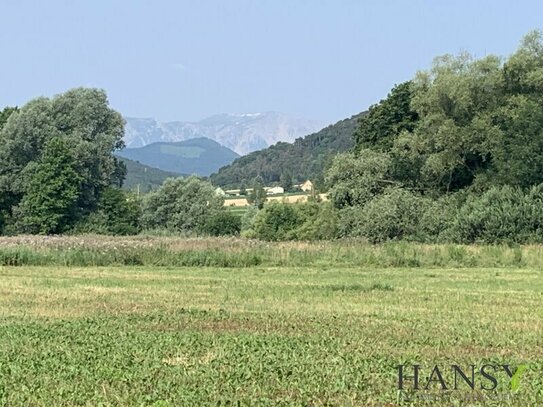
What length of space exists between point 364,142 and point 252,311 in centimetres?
6089

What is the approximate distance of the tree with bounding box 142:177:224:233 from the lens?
3346 inches

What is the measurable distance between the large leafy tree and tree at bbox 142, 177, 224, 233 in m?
6.27

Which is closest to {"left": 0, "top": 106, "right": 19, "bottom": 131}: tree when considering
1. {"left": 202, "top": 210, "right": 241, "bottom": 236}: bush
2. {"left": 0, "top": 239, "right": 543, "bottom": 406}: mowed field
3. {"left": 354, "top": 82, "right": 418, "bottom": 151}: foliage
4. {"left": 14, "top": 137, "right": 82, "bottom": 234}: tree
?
{"left": 14, "top": 137, "right": 82, "bottom": 234}: tree

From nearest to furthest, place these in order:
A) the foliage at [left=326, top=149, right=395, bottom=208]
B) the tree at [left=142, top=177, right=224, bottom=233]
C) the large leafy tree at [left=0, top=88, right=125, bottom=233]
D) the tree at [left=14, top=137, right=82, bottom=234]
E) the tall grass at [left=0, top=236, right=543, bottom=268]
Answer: the tall grass at [left=0, top=236, right=543, bottom=268], the foliage at [left=326, top=149, right=395, bottom=208], the tree at [left=14, top=137, right=82, bottom=234], the large leafy tree at [left=0, top=88, right=125, bottom=233], the tree at [left=142, top=177, right=224, bottom=233]

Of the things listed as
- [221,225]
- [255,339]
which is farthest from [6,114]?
[255,339]

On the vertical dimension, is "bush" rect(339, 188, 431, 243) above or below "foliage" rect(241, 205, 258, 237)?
above

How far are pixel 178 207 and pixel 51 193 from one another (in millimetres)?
16683

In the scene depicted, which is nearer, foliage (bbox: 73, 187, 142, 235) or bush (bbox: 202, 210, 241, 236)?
foliage (bbox: 73, 187, 142, 235)

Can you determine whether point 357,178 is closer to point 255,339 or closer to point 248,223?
point 248,223

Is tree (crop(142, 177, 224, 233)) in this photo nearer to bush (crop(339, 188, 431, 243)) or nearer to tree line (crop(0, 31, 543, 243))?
tree line (crop(0, 31, 543, 243))

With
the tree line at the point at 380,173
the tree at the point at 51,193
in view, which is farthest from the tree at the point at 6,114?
the tree at the point at 51,193

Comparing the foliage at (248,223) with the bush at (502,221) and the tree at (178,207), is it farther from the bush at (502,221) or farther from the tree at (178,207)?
the bush at (502,221)

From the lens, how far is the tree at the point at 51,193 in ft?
239

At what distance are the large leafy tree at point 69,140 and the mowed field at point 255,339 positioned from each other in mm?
53251
